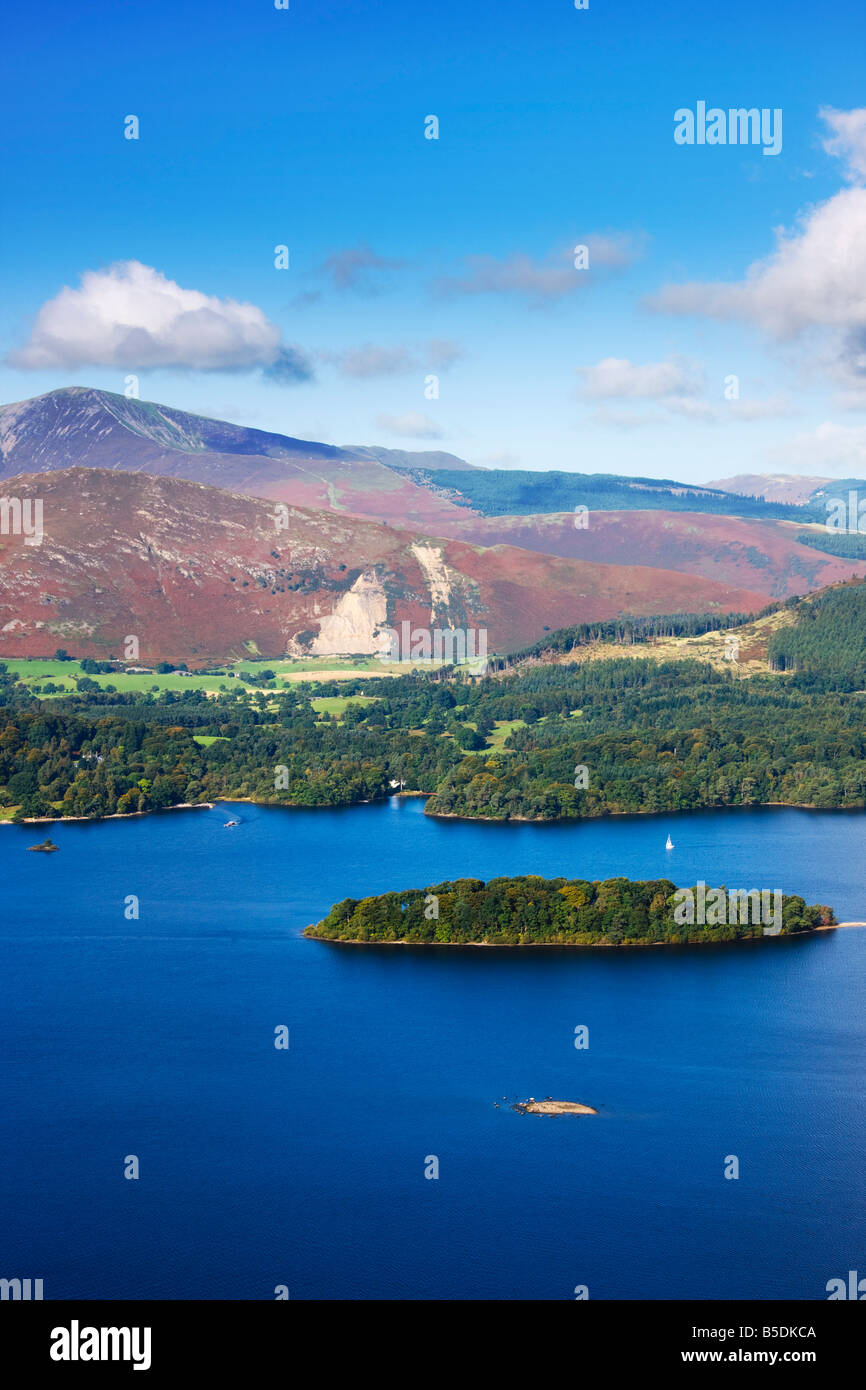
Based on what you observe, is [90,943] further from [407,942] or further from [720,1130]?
[720,1130]

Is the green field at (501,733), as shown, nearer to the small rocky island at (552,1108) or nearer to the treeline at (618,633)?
the treeline at (618,633)

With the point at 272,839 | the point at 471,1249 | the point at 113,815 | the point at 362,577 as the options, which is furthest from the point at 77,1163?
the point at 362,577

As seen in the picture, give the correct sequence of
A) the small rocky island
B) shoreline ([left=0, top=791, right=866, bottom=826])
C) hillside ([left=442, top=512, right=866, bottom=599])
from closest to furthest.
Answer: the small rocky island < shoreline ([left=0, top=791, right=866, bottom=826]) < hillside ([left=442, top=512, right=866, bottom=599])

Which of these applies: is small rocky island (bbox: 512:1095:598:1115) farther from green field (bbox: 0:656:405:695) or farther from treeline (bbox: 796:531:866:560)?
treeline (bbox: 796:531:866:560)

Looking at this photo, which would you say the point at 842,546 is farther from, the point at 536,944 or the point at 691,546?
the point at 536,944

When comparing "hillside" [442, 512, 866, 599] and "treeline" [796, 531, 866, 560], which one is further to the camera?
"treeline" [796, 531, 866, 560]

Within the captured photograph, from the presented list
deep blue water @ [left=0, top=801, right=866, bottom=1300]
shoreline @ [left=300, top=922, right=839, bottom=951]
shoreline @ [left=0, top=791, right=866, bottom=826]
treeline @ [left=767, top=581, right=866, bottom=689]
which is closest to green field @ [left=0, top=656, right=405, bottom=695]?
treeline @ [left=767, top=581, right=866, bottom=689]

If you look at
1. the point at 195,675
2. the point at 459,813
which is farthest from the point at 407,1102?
Result: the point at 195,675
